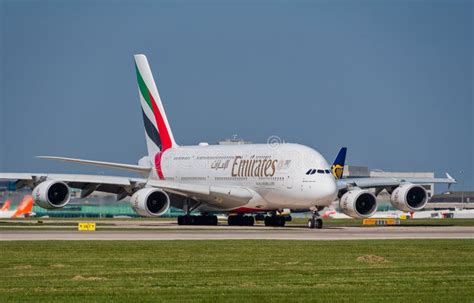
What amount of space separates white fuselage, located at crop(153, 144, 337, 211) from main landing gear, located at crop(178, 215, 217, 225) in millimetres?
738

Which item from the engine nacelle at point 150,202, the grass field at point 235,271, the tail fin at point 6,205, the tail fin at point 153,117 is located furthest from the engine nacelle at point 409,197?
the tail fin at point 6,205

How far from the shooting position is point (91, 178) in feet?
212

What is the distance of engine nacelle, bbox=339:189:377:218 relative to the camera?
62.7 m

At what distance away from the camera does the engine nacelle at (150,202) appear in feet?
205

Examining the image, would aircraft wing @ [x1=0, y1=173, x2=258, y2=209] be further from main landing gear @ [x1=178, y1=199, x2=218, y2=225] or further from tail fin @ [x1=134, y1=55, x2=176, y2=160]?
tail fin @ [x1=134, y1=55, x2=176, y2=160]

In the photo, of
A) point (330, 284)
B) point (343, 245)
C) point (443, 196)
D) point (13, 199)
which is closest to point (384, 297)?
point (330, 284)

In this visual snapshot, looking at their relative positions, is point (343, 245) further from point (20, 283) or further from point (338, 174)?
point (338, 174)

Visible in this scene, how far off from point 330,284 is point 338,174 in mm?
52961

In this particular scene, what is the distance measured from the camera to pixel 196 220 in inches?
2689

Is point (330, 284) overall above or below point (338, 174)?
below

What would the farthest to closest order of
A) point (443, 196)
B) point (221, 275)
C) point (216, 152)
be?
point (443, 196)
point (216, 152)
point (221, 275)

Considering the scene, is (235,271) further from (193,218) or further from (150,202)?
(193,218)

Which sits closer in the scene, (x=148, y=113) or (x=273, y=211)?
(x=273, y=211)

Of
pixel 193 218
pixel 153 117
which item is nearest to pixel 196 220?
pixel 193 218
